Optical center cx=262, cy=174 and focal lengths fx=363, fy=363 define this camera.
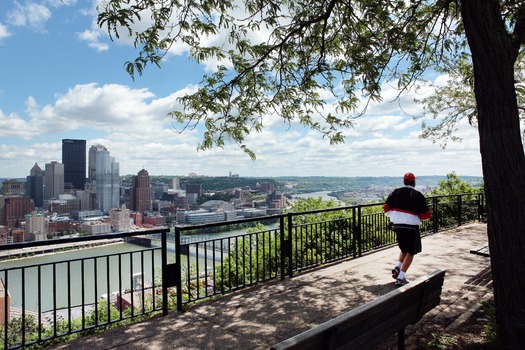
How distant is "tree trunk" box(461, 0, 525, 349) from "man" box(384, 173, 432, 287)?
2.54 metres

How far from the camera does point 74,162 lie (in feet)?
325

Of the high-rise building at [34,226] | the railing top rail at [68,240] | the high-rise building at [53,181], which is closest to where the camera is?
the railing top rail at [68,240]

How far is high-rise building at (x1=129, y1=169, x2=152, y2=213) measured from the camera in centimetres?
6028

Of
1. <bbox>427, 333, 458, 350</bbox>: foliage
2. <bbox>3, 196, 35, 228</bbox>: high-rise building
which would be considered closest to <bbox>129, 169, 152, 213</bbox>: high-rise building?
<bbox>3, 196, 35, 228</bbox>: high-rise building

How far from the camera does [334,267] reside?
7418 mm

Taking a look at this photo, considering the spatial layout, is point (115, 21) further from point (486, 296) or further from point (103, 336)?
point (486, 296)

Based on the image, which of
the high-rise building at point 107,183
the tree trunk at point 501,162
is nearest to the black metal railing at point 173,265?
the tree trunk at point 501,162

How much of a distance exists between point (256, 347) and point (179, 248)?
5.76 feet

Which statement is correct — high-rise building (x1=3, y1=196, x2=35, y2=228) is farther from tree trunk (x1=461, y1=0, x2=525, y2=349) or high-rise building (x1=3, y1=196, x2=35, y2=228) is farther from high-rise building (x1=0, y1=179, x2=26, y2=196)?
tree trunk (x1=461, y1=0, x2=525, y2=349)

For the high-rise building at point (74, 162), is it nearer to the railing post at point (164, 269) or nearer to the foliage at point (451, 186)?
the foliage at point (451, 186)

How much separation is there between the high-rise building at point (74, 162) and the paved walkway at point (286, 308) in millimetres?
92156

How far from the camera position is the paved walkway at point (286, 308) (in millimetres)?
4086

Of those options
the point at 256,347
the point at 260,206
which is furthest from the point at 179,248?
the point at 260,206

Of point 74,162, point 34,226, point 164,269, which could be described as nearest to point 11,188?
point 34,226
